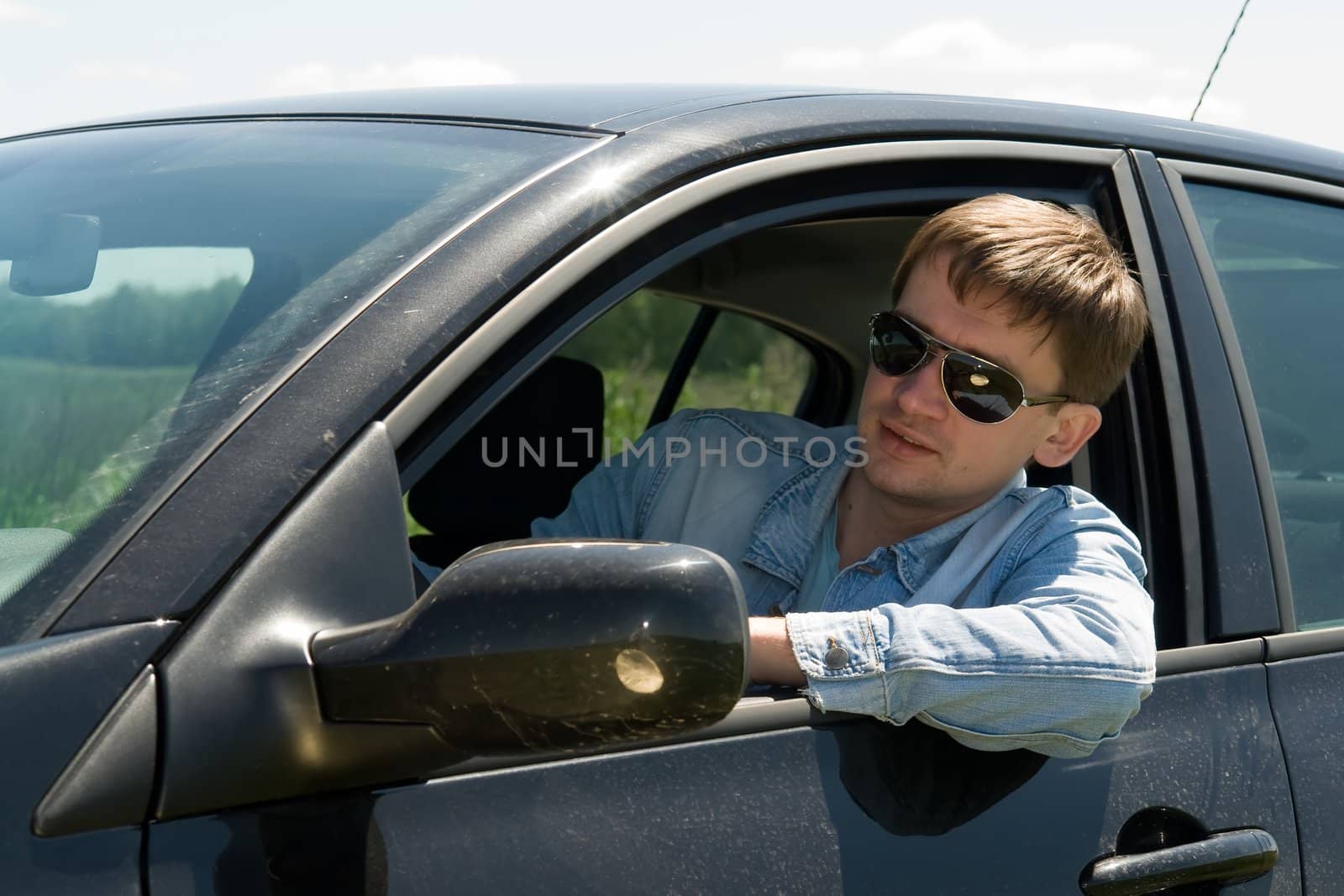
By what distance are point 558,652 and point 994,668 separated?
0.58 meters

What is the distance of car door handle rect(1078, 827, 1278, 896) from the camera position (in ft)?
4.88

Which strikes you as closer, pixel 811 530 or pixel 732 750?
pixel 732 750

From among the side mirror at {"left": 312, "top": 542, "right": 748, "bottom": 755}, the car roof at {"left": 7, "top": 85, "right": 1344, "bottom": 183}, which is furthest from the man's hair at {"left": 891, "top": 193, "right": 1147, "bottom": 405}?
the side mirror at {"left": 312, "top": 542, "right": 748, "bottom": 755}

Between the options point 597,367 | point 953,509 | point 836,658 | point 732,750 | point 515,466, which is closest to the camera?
point 732,750

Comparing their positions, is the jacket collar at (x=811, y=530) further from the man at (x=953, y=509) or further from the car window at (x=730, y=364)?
the car window at (x=730, y=364)

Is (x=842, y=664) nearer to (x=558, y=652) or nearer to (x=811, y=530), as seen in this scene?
(x=558, y=652)

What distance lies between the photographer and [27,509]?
131 cm

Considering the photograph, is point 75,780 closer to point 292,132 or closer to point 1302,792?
point 292,132

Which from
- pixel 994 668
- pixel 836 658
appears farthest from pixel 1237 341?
pixel 836 658

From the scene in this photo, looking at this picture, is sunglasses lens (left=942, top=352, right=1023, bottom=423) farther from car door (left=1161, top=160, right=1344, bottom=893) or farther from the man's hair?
car door (left=1161, top=160, right=1344, bottom=893)

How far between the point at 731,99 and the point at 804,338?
4.95ft

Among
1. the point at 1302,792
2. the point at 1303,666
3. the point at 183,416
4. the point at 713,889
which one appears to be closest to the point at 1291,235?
the point at 1303,666

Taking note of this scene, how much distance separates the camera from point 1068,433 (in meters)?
1.91

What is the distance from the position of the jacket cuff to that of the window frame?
2.08 feet
